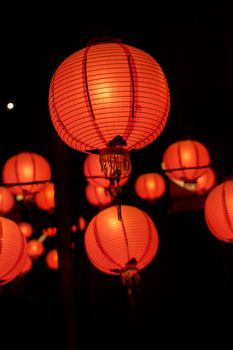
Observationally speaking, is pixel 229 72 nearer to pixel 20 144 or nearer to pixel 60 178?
pixel 60 178

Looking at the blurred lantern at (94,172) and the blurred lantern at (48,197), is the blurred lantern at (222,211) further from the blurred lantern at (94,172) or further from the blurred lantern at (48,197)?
the blurred lantern at (48,197)

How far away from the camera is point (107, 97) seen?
7.29ft

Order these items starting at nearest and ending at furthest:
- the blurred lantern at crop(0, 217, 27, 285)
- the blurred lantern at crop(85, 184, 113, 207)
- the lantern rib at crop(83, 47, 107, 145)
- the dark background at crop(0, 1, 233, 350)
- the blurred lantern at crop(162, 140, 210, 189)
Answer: the lantern rib at crop(83, 47, 107, 145), the blurred lantern at crop(0, 217, 27, 285), the dark background at crop(0, 1, 233, 350), the blurred lantern at crop(162, 140, 210, 189), the blurred lantern at crop(85, 184, 113, 207)

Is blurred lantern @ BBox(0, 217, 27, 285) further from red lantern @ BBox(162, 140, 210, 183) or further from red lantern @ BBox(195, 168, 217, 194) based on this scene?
red lantern @ BBox(195, 168, 217, 194)

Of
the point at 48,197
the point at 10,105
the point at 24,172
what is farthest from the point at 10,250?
the point at 10,105

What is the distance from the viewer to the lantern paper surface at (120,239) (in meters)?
3.82

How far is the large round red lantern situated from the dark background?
2.22m

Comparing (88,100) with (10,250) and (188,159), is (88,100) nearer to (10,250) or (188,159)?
(10,250)

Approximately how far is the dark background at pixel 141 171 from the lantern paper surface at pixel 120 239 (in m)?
0.61

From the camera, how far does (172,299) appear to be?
862cm

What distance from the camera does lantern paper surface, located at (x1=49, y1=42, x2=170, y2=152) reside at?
7.31ft

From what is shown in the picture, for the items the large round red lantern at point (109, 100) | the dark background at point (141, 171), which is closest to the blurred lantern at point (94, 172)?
the dark background at point (141, 171)

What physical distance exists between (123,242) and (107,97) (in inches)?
75.6

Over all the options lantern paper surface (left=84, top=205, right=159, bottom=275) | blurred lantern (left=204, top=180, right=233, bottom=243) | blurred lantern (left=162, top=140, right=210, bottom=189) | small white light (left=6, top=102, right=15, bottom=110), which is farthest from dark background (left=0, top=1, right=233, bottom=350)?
blurred lantern (left=204, top=180, right=233, bottom=243)
